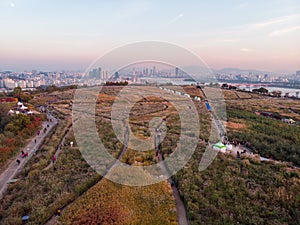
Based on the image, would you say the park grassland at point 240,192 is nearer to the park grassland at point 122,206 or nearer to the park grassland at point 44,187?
the park grassland at point 122,206

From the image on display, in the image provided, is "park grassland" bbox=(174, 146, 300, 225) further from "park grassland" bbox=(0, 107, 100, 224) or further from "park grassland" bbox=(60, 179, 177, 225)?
"park grassland" bbox=(0, 107, 100, 224)

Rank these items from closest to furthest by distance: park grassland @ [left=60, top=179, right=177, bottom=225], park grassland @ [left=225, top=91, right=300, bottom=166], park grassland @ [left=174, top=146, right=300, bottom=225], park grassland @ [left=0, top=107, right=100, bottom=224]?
park grassland @ [left=60, top=179, right=177, bottom=225]
park grassland @ [left=174, top=146, right=300, bottom=225]
park grassland @ [left=0, top=107, right=100, bottom=224]
park grassland @ [left=225, top=91, right=300, bottom=166]

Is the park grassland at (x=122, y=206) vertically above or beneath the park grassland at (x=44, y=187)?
above

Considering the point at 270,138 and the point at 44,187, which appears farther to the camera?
the point at 270,138

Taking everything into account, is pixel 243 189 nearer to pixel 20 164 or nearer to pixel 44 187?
pixel 44 187

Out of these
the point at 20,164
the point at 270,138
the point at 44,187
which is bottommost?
the point at 20,164

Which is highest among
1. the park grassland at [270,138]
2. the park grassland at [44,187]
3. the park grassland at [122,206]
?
the park grassland at [270,138]

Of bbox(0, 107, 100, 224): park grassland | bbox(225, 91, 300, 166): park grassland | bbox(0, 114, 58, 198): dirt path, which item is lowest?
bbox(0, 114, 58, 198): dirt path

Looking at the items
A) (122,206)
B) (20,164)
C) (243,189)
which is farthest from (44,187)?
(243,189)

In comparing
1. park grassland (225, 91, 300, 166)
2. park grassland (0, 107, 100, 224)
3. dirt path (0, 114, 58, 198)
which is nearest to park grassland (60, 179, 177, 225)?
park grassland (0, 107, 100, 224)

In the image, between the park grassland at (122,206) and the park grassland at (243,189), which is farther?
the park grassland at (243,189)

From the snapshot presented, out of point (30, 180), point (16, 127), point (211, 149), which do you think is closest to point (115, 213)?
point (30, 180)

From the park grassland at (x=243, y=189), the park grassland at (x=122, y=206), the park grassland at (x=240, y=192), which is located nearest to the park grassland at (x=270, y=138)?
the park grassland at (x=243, y=189)
